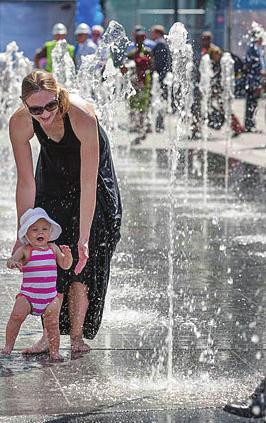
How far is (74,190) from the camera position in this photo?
5969 mm

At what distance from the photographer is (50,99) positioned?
555 cm

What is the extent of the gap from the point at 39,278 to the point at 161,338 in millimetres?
820

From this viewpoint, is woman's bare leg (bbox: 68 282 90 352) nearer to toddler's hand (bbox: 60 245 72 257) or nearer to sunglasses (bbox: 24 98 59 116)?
toddler's hand (bbox: 60 245 72 257)

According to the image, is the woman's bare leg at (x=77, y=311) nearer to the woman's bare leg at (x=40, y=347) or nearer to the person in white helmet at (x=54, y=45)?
the woman's bare leg at (x=40, y=347)

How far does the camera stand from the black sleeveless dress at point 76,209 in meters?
5.92

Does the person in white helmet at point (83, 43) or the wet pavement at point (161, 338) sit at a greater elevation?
the person in white helmet at point (83, 43)

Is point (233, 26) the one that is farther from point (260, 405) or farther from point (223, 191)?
point (260, 405)

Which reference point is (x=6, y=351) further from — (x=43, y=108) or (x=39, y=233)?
(x=43, y=108)

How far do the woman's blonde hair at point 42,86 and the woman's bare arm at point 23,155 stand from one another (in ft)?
0.83

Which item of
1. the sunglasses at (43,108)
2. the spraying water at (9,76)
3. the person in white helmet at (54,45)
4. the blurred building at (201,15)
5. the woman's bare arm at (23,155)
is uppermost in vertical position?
the blurred building at (201,15)

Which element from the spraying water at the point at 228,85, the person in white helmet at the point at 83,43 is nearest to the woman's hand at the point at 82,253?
the person in white helmet at the point at 83,43

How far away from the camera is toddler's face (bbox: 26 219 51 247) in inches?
227

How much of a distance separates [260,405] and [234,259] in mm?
4003

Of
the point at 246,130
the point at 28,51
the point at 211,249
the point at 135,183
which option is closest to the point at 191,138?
the point at 246,130
